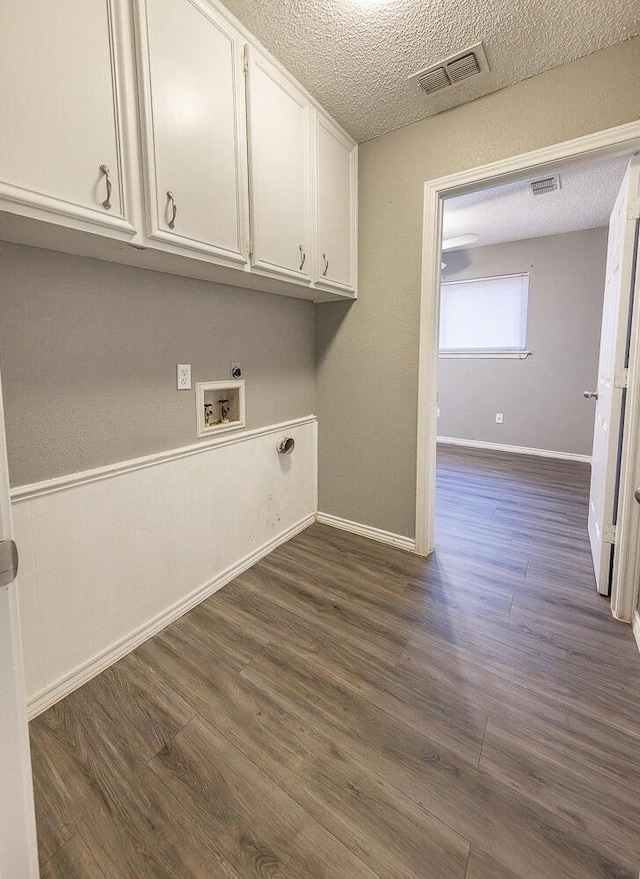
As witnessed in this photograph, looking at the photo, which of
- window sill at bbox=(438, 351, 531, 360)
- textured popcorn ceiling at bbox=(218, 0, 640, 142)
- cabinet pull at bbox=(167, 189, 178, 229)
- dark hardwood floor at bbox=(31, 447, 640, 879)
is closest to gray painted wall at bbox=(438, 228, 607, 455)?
window sill at bbox=(438, 351, 531, 360)

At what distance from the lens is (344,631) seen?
1.86m

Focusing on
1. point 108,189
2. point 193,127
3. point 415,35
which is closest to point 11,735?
point 108,189

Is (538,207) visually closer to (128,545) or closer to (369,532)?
(369,532)

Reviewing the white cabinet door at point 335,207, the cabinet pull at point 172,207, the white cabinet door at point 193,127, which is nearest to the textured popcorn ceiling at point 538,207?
the white cabinet door at point 335,207

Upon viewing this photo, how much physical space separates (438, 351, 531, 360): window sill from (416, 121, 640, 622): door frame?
10.1ft

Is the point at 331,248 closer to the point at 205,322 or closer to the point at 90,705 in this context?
the point at 205,322

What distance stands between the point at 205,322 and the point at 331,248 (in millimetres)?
881

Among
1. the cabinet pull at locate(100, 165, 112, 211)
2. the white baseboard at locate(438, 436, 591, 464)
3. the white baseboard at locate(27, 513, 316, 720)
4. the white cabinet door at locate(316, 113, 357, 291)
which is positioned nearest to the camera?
the cabinet pull at locate(100, 165, 112, 211)

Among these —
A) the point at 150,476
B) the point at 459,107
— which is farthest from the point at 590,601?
the point at 459,107

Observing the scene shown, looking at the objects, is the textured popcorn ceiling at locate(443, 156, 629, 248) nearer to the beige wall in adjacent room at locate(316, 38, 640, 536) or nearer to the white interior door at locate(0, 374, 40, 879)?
the beige wall in adjacent room at locate(316, 38, 640, 536)

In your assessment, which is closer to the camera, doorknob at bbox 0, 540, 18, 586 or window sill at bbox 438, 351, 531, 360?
doorknob at bbox 0, 540, 18, 586

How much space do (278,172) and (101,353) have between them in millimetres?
1181

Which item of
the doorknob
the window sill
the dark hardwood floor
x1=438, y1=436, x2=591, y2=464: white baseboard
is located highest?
the window sill

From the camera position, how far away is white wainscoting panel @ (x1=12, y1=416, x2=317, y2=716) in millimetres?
1439
